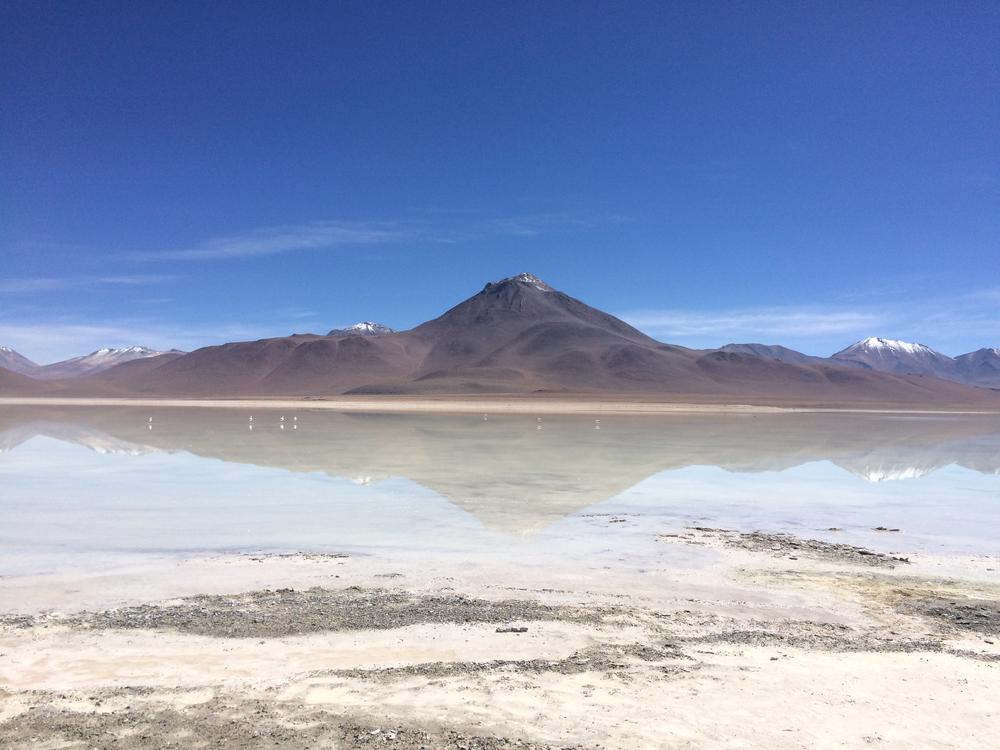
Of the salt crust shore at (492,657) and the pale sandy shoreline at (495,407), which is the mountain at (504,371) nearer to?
the pale sandy shoreline at (495,407)

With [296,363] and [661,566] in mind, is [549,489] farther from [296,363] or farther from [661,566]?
[296,363]

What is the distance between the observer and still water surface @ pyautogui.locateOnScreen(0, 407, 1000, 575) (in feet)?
31.0

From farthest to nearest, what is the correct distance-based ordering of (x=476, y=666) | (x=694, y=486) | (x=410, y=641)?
(x=694, y=486) → (x=410, y=641) → (x=476, y=666)

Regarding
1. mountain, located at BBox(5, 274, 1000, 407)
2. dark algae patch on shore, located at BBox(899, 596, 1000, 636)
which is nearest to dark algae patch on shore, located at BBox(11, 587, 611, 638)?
dark algae patch on shore, located at BBox(899, 596, 1000, 636)

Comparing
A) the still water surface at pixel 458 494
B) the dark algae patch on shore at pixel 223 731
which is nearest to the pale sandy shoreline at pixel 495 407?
the still water surface at pixel 458 494

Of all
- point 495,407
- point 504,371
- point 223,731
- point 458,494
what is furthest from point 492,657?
point 504,371

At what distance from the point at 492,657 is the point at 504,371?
13143cm

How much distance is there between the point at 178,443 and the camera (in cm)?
2388

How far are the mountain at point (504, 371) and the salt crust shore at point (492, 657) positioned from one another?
10469 centimetres

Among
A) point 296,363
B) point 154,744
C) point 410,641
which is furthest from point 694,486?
point 296,363

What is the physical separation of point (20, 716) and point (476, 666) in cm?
263

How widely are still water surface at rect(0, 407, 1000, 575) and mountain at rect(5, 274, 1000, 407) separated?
9001 centimetres

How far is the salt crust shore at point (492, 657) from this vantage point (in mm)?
4113

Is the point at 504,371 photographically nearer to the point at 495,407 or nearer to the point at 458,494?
the point at 495,407
